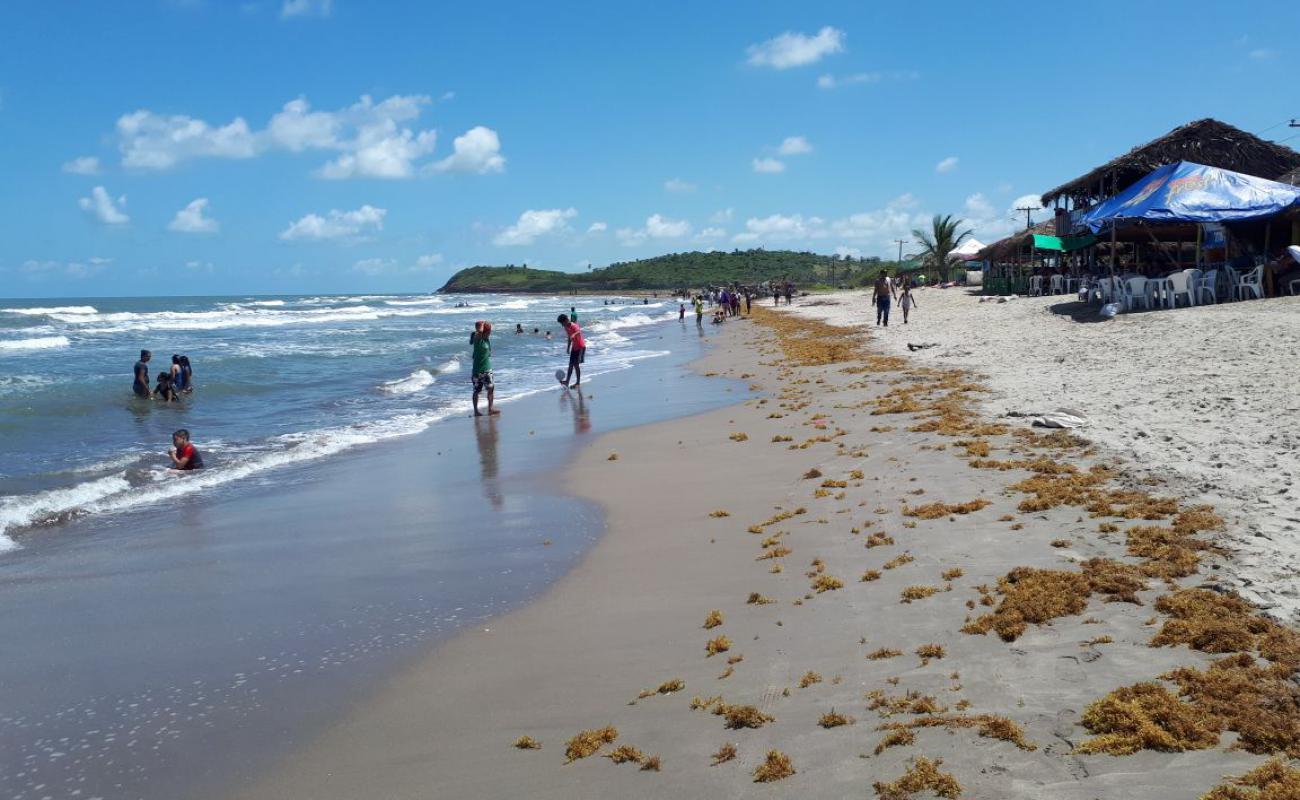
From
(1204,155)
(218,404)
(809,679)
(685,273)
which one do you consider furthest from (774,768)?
(685,273)

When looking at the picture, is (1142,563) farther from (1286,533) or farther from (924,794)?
(924,794)

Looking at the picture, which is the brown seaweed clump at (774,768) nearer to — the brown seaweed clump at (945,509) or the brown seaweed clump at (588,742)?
the brown seaweed clump at (588,742)

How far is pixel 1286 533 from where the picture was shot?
15.7 feet

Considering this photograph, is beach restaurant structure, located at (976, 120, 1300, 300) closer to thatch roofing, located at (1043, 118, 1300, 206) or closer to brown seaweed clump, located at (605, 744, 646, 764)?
thatch roofing, located at (1043, 118, 1300, 206)

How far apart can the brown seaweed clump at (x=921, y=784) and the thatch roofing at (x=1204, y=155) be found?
30.9 m

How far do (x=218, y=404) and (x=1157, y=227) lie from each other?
23.5 metres

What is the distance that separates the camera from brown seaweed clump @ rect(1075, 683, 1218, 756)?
308 cm

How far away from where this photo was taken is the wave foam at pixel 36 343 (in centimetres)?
3494

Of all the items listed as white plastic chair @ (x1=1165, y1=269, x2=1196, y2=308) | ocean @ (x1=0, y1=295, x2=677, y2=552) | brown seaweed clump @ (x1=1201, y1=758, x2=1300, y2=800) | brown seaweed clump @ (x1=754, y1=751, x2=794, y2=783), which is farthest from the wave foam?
brown seaweed clump @ (x1=1201, y1=758, x2=1300, y2=800)

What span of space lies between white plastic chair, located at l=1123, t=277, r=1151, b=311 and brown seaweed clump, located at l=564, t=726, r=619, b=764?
63.3 feet

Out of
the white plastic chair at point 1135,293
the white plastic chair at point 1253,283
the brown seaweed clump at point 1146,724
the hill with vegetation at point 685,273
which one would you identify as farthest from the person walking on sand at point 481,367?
the hill with vegetation at point 685,273

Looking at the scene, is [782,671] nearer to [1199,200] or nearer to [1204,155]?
[1199,200]

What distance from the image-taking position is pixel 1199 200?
1928 cm

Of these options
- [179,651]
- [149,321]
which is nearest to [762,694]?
[179,651]
